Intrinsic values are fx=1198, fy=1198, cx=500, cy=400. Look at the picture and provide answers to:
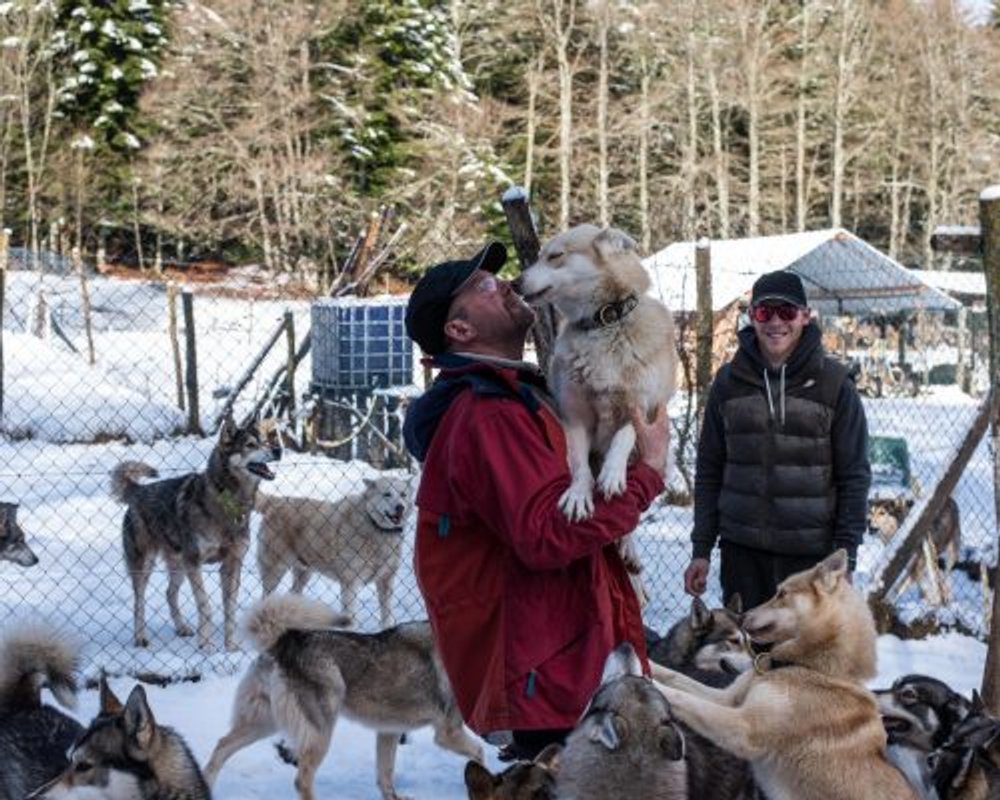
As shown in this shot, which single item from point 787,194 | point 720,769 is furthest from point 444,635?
point 787,194

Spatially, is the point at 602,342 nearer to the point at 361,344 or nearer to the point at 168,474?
the point at 168,474

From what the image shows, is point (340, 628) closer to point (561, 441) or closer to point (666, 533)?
point (561, 441)

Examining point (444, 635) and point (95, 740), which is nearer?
point (444, 635)

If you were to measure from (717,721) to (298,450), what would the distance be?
9530 millimetres

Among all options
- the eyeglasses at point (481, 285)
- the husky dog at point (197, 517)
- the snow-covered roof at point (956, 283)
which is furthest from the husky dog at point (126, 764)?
the snow-covered roof at point (956, 283)

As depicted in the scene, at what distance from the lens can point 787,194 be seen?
3444cm

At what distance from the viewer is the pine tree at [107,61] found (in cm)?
2870

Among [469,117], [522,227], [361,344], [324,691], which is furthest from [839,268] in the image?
[324,691]

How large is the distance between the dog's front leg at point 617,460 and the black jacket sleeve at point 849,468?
1377 mm

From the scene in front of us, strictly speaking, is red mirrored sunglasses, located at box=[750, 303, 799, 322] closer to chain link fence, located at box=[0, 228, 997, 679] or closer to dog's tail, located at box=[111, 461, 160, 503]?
chain link fence, located at box=[0, 228, 997, 679]

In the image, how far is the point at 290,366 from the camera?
12.3 metres

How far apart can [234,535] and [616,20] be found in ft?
89.1

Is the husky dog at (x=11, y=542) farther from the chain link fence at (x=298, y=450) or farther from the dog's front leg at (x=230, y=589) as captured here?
the dog's front leg at (x=230, y=589)

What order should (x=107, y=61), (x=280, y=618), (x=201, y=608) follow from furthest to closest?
1. (x=107, y=61)
2. (x=201, y=608)
3. (x=280, y=618)
